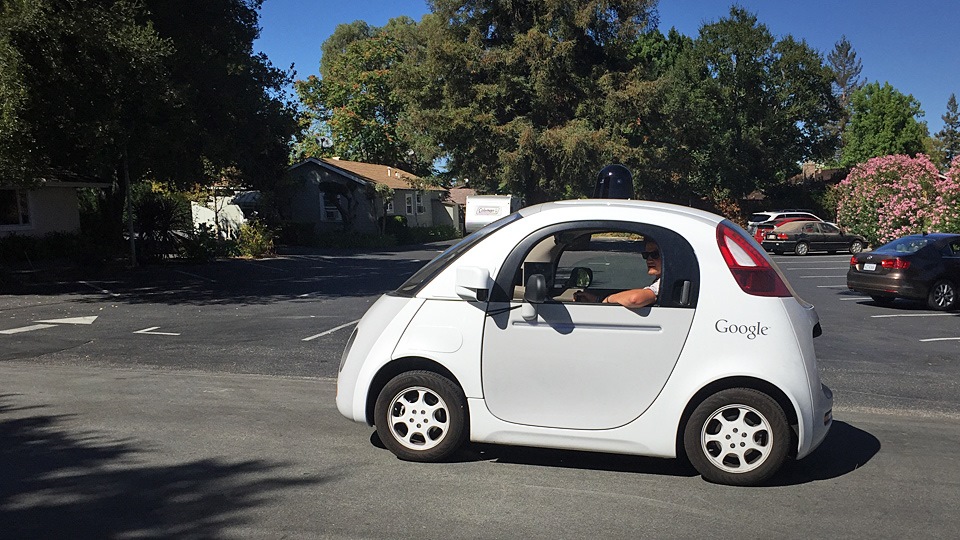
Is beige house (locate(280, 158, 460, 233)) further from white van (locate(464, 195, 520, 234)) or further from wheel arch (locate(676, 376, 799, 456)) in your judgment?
wheel arch (locate(676, 376, 799, 456))

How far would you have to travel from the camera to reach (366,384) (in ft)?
16.8

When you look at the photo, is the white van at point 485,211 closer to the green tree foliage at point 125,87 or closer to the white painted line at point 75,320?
the white painted line at point 75,320

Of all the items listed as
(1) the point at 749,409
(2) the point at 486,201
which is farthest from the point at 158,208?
(1) the point at 749,409

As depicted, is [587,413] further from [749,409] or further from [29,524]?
[29,524]

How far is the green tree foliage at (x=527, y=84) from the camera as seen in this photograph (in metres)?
34.7

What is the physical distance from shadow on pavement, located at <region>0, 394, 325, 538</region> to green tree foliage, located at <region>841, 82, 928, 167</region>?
6057cm

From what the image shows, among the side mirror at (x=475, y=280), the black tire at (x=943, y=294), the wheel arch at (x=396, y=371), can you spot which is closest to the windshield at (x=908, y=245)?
the black tire at (x=943, y=294)

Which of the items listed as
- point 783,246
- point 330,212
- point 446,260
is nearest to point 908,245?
point 446,260

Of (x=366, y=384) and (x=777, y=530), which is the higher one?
(x=366, y=384)

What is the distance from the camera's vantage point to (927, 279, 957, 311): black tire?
1398 centimetres

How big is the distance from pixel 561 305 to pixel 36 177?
15662mm

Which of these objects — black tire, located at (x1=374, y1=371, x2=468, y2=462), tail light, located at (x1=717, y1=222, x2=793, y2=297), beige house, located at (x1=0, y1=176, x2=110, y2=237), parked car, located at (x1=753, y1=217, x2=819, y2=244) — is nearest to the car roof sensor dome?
tail light, located at (x1=717, y1=222, x2=793, y2=297)

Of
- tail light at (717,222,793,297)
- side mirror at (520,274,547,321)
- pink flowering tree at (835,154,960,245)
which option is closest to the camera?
tail light at (717,222,793,297)

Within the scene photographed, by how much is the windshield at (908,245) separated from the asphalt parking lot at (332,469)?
498cm
